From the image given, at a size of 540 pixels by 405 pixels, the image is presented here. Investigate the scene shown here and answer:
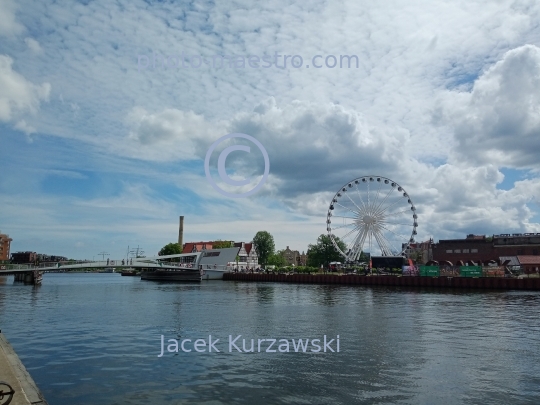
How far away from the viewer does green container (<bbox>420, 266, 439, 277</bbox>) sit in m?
92.0

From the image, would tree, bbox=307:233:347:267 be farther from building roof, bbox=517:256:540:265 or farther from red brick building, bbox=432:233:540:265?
building roof, bbox=517:256:540:265

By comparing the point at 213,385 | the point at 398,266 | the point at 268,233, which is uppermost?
the point at 268,233

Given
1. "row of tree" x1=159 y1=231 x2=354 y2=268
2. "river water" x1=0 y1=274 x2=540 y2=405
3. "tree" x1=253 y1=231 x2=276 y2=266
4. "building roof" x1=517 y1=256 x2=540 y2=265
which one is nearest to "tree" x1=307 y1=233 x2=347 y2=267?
"row of tree" x1=159 y1=231 x2=354 y2=268

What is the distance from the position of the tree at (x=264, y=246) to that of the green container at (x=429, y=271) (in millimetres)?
106047

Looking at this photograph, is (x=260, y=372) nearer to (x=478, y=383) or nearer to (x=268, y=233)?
(x=478, y=383)

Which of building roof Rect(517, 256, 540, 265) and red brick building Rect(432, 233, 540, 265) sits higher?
red brick building Rect(432, 233, 540, 265)

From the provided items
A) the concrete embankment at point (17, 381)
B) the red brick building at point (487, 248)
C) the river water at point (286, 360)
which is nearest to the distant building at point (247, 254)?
the red brick building at point (487, 248)

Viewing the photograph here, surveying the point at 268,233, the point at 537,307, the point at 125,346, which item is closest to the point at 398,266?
the point at 537,307

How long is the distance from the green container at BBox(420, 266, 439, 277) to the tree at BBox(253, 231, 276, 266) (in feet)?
348

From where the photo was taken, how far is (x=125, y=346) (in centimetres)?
2580

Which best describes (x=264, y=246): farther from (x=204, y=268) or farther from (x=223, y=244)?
(x=204, y=268)

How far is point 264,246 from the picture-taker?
197 metres

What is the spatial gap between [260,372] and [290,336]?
9.49m

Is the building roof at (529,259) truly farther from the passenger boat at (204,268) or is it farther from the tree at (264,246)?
the tree at (264,246)
